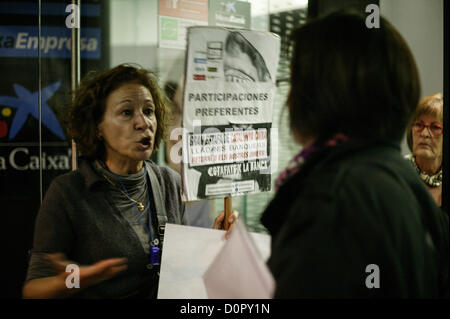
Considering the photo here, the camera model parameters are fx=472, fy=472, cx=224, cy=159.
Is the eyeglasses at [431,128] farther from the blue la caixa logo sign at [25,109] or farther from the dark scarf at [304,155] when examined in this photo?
the blue la caixa logo sign at [25,109]

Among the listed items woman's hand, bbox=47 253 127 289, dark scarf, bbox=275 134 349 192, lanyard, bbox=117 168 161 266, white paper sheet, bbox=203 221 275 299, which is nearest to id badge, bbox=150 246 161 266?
lanyard, bbox=117 168 161 266

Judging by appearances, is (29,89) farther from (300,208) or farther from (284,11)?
(300,208)

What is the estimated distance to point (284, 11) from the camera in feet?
7.27

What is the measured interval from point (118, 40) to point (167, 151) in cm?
91

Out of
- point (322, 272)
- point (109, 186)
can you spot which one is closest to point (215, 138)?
point (109, 186)

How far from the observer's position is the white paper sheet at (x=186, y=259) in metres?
1.49

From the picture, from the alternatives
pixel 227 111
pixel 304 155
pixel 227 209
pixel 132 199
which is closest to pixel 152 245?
pixel 132 199

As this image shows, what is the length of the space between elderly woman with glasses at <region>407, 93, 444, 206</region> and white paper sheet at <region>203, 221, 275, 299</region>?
1141mm

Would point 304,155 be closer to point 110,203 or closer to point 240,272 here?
point 240,272

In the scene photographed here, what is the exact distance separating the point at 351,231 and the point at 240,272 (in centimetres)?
37

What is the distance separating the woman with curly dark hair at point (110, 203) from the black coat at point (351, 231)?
81 centimetres

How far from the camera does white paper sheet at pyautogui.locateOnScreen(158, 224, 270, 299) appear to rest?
149 cm

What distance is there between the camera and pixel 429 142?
2205 mm

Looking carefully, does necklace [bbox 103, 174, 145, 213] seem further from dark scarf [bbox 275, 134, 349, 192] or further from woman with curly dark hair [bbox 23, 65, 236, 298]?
dark scarf [bbox 275, 134, 349, 192]
